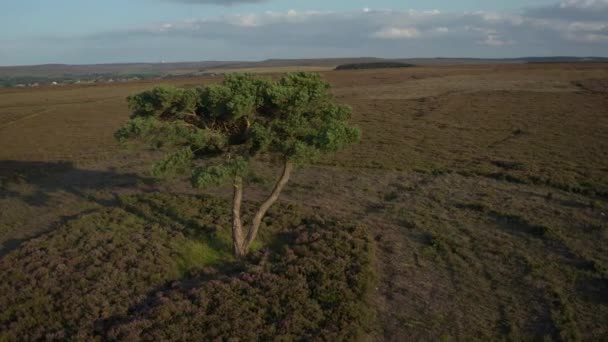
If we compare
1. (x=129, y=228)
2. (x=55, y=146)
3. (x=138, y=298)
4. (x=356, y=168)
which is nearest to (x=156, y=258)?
(x=138, y=298)

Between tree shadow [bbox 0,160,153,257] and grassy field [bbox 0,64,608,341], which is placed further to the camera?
tree shadow [bbox 0,160,153,257]

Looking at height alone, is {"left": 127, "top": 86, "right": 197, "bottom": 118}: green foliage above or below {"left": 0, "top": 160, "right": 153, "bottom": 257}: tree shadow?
above

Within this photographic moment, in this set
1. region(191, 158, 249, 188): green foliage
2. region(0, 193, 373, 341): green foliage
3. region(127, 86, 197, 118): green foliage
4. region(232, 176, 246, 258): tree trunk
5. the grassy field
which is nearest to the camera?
region(0, 193, 373, 341): green foliage

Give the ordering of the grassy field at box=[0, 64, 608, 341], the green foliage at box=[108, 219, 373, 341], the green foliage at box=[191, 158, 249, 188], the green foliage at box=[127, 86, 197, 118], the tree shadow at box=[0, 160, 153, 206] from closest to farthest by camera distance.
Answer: the green foliage at box=[108, 219, 373, 341] → the grassy field at box=[0, 64, 608, 341] → the green foliage at box=[191, 158, 249, 188] → the green foliage at box=[127, 86, 197, 118] → the tree shadow at box=[0, 160, 153, 206]

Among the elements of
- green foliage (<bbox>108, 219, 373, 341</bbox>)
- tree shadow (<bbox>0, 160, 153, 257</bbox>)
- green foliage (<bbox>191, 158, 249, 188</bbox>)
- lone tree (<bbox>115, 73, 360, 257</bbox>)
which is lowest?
green foliage (<bbox>108, 219, 373, 341</bbox>)

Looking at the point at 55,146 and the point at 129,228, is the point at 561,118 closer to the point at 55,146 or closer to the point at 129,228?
the point at 129,228

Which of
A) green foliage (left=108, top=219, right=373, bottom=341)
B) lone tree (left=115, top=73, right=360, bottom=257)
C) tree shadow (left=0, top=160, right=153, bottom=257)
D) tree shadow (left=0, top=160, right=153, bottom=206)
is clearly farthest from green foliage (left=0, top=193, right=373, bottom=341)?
tree shadow (left=0, top=160, right=153, bottom=206)

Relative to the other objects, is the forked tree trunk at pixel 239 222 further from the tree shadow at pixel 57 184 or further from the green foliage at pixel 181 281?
the tree shadow at pixel 57 184

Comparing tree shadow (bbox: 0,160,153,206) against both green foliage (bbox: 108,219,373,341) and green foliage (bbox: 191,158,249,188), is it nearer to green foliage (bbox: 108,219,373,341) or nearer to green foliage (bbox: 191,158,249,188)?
green foliage (bbox: 191,158,249,188)

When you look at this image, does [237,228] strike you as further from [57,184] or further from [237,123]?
[57,184]
